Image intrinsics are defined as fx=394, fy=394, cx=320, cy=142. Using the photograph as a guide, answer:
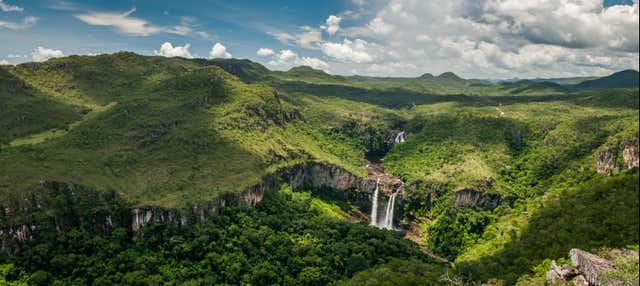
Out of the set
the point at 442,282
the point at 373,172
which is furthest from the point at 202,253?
the point at 373,172

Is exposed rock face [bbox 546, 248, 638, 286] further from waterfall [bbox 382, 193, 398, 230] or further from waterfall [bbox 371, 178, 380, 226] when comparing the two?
waterfall [bbox 371, 178, 380, 226]

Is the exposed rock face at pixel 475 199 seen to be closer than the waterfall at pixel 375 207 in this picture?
Yes

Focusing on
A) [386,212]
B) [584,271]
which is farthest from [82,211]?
[386,212]

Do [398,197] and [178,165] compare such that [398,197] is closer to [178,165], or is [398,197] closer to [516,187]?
[516,187]

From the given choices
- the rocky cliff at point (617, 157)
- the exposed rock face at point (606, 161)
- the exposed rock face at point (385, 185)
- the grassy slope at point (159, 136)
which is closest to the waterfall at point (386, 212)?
the exposed rock face at point (385, 185)

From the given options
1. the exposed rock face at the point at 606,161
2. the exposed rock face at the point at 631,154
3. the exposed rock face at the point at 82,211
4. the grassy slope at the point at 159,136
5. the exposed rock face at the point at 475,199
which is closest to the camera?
the exposed rock face at the point at 82,211

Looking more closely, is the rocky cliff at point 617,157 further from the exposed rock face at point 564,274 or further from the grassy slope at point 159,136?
the grassy slope at point 159,136
